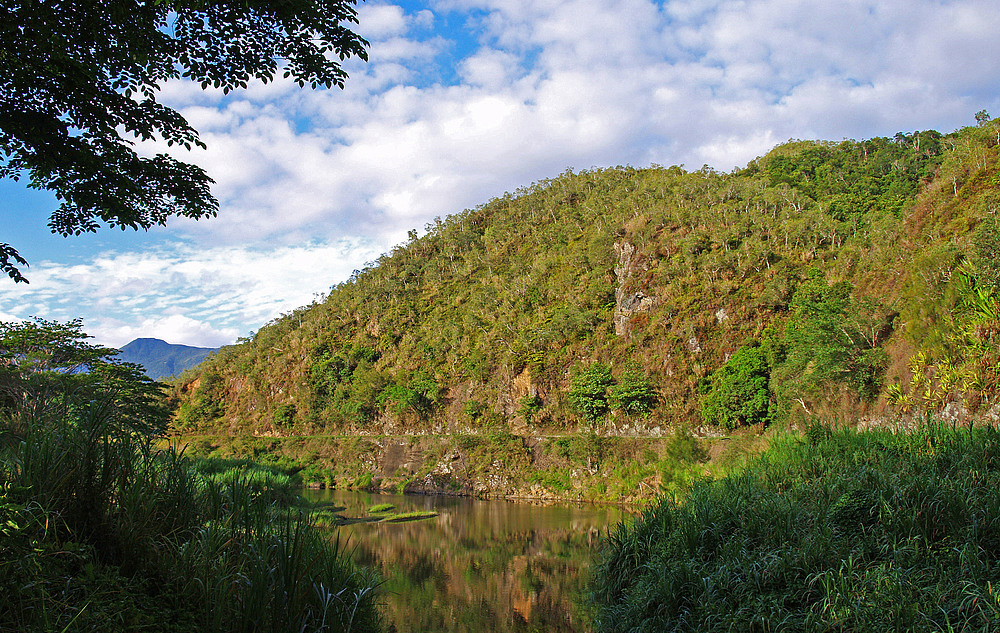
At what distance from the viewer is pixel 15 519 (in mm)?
3689

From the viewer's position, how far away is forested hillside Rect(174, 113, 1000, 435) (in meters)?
22.2

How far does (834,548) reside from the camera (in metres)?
6.83

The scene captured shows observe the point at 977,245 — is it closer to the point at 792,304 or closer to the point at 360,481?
the point at 792,304

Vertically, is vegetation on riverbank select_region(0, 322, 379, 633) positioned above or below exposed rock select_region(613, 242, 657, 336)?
below

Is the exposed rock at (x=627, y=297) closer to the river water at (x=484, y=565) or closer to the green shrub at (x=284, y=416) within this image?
the river water at (x=484, y=565)

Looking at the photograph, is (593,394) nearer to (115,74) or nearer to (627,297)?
(627,297)

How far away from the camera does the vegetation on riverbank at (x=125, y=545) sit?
3555mm

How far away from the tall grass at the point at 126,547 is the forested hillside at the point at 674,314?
1828 cm

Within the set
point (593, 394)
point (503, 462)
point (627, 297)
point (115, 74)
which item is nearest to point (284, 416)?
point (503, 462)

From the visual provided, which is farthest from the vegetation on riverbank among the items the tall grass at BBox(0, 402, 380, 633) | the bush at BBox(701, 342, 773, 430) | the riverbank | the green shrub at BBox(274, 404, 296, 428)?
the green shrub at BBox(274, 404, 296, 428)

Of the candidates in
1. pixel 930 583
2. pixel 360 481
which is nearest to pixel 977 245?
pixel 930 583

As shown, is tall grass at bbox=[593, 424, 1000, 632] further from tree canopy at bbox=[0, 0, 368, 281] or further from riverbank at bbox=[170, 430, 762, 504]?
riverbank at bbox=[170, 430, 762, 504]

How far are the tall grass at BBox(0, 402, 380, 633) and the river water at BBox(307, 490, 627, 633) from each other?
2.52 m

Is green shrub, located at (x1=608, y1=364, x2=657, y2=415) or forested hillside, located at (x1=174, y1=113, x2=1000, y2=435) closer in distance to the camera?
forested hillside, located at (x1=174, y1=113, x2=1000, y2=435)
